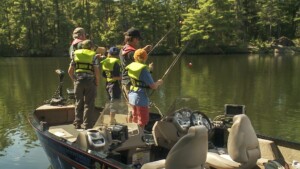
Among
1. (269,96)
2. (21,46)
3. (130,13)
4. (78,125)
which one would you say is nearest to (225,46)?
(130,13)

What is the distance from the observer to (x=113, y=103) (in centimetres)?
690

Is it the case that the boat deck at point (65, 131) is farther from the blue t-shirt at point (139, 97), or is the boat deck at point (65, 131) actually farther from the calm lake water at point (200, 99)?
the blue t-shirt at point (139, 97)

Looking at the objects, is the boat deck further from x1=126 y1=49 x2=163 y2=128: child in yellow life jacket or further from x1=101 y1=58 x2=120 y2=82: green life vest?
x1=126 y1=49 x2=163 y2=128: child in yellow life jacket

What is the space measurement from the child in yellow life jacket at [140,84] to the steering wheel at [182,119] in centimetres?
72

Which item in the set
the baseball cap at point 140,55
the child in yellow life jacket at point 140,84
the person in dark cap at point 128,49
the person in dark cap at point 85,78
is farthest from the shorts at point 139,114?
the person in dark cap at point 85,78

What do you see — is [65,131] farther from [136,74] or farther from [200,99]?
[200,99]

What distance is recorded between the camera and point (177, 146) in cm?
519

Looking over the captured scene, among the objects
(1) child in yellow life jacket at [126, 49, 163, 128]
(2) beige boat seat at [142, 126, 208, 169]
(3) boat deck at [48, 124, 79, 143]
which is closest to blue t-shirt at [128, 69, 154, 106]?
(1) child in yellow life jacket at [126, 49, 163, 128]

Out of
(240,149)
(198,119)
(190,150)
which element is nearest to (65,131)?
(198,119)

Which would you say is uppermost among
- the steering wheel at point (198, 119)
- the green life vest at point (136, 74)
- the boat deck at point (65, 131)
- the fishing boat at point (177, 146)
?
the green life vest at point (136, 74)

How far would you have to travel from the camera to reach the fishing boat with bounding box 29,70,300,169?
5250mm

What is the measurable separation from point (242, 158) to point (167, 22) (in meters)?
55.0

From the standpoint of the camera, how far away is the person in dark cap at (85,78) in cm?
824

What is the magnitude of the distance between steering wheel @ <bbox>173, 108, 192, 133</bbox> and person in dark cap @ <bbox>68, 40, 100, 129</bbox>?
8.11ft
